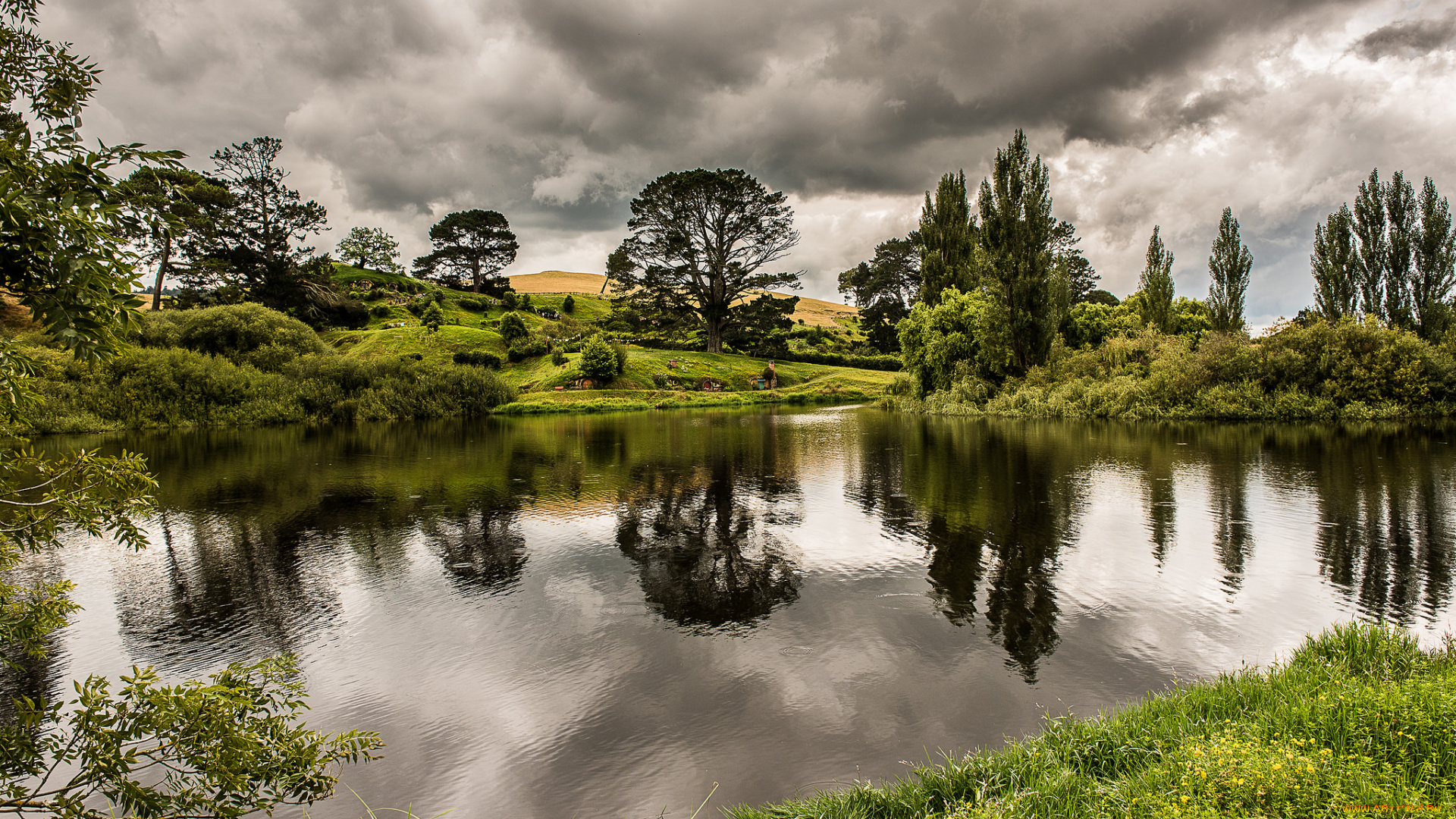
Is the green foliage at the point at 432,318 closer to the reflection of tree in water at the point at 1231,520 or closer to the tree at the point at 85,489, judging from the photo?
the reflection of tree in water at the point at 1231,520

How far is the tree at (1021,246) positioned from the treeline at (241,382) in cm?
3502

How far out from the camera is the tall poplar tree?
44.2 meters

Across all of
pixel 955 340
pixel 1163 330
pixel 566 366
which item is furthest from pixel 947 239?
pixel 566 366

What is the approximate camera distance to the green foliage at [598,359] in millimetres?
50750

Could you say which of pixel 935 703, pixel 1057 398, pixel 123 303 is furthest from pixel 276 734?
pixel 1057 398

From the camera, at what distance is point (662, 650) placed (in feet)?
19.8

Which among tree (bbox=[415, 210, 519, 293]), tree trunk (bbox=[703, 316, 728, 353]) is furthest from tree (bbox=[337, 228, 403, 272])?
tree trunk (bbox=[703, 316, 728, 353])

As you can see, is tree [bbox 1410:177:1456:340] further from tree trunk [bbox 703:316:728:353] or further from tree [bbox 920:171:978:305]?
tree trunk [bbox 703:316:728:353]

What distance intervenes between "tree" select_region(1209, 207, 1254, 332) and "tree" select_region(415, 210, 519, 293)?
8071cm

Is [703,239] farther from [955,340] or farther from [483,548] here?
[483,548]

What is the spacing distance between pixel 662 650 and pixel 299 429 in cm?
3690

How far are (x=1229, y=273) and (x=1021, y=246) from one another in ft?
52.1

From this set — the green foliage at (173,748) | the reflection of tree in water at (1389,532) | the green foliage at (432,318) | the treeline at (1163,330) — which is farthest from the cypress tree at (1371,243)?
the green foliage at (432,318)

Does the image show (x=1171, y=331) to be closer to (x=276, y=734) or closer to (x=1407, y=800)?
(x=1407, y=800)
